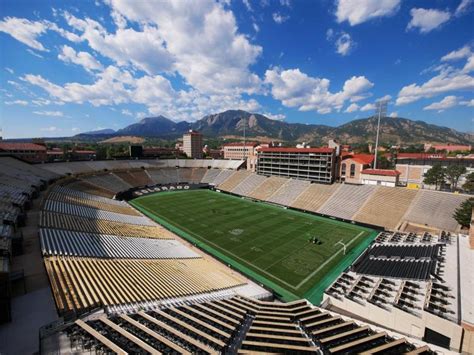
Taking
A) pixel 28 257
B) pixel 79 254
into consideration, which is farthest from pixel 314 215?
pixel 28 257

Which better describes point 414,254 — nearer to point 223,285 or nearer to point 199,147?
point 223,285

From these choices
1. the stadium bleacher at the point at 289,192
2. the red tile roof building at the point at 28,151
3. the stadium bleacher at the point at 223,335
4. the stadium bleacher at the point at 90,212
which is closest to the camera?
the stadium bleacher at the point at 223,335

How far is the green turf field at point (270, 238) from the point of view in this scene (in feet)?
73.6

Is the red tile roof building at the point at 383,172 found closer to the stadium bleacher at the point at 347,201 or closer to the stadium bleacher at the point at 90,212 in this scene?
the stadium bleacher at the point at 347,201

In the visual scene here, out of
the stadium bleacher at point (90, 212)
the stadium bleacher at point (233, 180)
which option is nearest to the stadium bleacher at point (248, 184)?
the stadium bleacher at point (233, 180)

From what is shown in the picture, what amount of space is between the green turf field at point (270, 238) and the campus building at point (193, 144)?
289 feet

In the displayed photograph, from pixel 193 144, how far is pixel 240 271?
121m

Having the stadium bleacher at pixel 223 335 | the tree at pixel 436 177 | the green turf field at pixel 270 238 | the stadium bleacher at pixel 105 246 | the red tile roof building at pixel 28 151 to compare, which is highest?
the red tile roof building at pixel 28 151

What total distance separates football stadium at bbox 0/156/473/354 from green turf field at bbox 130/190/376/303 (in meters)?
0.20

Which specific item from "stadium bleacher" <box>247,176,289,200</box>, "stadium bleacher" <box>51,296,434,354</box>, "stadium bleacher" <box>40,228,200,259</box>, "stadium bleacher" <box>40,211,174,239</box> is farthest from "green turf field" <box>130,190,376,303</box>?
"stadium bleacher" <box>51,296,434,354</box>

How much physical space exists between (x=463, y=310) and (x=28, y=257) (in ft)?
95.4

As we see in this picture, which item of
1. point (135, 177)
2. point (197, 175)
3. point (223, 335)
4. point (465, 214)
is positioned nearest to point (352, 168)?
point (465, 214)

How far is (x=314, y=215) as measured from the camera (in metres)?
42.3

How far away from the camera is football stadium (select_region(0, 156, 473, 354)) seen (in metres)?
9.34
